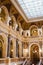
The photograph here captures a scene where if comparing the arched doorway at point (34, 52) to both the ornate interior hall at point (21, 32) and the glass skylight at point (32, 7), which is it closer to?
the ornate interior hall at point (21, 32)

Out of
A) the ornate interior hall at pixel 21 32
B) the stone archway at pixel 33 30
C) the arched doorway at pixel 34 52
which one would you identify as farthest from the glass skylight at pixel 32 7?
the arched doorway at pixel 34 52


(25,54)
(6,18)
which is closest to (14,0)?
(6,18)

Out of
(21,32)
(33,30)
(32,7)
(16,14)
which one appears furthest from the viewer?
(33,30)

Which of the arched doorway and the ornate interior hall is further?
the arched doorway

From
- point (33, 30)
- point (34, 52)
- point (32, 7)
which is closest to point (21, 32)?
point (33, 30)

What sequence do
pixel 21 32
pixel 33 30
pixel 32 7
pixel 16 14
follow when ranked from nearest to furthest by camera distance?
pixel 32 7
pixel 16 14
pixel 21 32
pixel 33 30

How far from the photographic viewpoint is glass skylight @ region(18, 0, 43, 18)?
14.9m

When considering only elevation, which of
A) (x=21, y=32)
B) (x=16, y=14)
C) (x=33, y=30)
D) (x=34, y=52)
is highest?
(x=16, y=14)

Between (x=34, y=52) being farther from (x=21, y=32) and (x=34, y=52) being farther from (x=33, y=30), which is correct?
(x=21, y=32)

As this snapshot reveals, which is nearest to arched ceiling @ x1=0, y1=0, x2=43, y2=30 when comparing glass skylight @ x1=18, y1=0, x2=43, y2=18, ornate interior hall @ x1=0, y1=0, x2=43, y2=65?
ornate interior hall @ x1=0, y1=0, x2=43, y2=65

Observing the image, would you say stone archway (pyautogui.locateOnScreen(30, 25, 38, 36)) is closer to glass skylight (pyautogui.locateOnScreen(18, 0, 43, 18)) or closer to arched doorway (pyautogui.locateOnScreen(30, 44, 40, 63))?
arched doorway (pyautogui.locateOnScreen(30, 44, 40, 63))

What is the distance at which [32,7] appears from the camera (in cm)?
1619

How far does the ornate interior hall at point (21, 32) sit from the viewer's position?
14.2 m

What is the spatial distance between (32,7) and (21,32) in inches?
196
